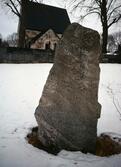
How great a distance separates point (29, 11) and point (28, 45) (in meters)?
5.45

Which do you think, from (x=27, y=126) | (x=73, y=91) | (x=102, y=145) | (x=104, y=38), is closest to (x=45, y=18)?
(x=104, y=38)

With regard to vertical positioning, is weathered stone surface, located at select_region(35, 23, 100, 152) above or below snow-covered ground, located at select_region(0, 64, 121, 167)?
above

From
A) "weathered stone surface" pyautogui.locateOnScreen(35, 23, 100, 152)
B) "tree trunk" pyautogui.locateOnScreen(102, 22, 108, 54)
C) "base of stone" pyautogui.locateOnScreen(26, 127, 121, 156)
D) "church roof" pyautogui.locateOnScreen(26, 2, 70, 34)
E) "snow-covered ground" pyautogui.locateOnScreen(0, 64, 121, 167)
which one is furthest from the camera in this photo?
"church roof" pyautogui.locateOnScreen(26, 2, 70, 34)

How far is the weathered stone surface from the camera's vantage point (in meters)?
4.80

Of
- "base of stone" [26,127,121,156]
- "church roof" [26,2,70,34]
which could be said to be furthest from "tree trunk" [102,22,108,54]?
"base of stone" [26,127,121,156]

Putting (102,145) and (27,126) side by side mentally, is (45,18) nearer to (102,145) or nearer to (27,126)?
(27,126)

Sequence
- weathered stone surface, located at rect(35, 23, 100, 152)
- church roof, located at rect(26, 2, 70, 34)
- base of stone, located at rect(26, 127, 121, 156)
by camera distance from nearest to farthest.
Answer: weathered stone surface, located at rect(35, 23, 100, 152) → base of stone, located at rect(26, 127, 121, 156) → church roof, located at rect(26, 2, 70, 34)

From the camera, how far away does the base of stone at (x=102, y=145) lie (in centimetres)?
514

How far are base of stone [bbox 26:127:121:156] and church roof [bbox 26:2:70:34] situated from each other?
34.6 meters

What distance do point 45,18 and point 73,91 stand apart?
38531 mm

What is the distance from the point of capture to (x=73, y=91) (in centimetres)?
480

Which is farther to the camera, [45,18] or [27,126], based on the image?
[45,18]

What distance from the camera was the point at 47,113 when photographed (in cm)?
497

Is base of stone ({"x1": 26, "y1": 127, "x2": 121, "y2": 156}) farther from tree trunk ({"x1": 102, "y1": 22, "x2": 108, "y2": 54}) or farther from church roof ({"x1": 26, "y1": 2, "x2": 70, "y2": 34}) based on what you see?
church roof ({"x1": 26, "y1": 2, "x2": 70, "y2": 34})
